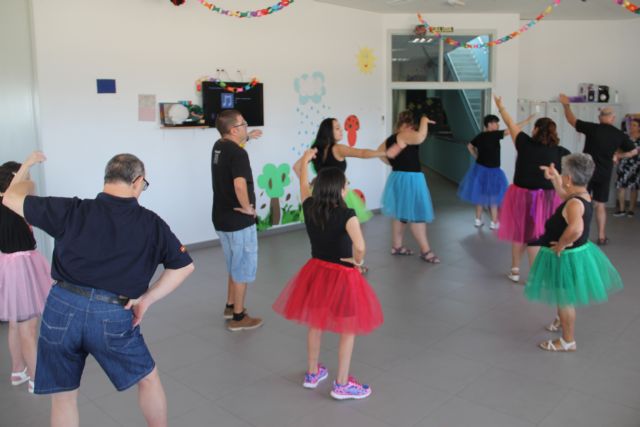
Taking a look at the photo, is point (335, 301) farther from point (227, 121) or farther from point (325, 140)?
point (325, 140)

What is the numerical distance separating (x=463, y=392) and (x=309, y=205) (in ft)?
4.74

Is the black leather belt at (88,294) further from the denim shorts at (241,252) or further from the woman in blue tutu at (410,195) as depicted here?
the woman in blue tutu at (410,195)

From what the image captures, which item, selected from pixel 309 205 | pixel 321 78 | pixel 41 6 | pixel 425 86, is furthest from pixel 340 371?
pixel 425 86

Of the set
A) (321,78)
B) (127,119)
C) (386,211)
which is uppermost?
(321,78)

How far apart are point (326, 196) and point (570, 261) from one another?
1773 millimetres

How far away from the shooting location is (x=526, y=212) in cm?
543

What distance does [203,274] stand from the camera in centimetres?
610

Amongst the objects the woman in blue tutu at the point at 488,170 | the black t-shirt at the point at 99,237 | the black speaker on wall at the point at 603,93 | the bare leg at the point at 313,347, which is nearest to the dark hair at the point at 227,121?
the bare leg at the point at 313,347

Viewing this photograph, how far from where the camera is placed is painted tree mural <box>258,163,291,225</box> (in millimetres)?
7848

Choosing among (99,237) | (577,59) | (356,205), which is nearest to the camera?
(99,237)

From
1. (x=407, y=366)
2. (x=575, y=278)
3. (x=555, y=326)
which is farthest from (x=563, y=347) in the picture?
(x=407, y=366)

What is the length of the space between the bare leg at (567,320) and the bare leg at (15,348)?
11.5 feet

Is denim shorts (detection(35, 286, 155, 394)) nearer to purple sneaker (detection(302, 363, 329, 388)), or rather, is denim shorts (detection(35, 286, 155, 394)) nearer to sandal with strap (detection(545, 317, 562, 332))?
purple sneaker (detection(302, 363, 329, 388))

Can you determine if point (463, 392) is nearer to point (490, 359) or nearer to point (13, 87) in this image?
point (490, 359)
